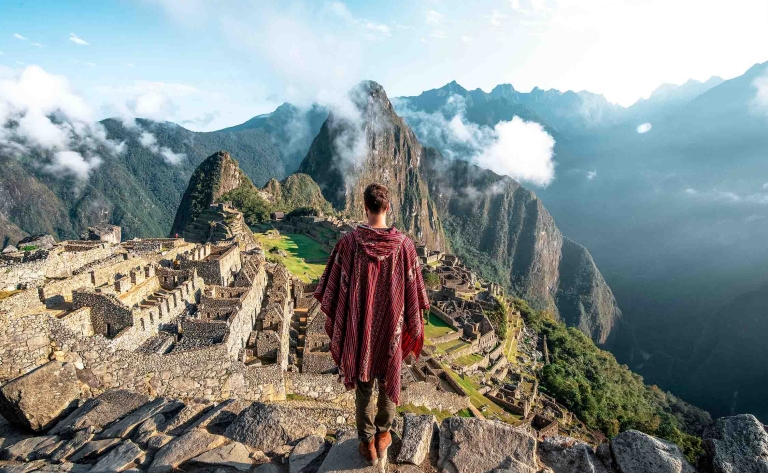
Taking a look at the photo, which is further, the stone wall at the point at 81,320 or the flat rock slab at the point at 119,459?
the stone wall at the point at 81,320

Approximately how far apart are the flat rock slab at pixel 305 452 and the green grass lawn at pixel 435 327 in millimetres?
26342

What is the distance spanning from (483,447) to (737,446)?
2597mm

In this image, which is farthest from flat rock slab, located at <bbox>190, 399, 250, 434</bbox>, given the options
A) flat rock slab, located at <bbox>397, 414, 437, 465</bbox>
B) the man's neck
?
the man's neck

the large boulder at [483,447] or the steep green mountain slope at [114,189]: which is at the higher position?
the steep green mountain slope at [114,189]

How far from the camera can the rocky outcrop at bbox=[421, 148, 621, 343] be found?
141000 mm

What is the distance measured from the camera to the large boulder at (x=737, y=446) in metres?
3.92

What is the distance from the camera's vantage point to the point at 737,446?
13.4 ft

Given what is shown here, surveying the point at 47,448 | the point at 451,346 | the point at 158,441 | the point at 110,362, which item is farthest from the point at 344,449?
the point at 451,346

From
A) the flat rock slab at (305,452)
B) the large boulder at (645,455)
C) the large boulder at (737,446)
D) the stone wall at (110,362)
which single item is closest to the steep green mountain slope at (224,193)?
the stone wall at (110,362)

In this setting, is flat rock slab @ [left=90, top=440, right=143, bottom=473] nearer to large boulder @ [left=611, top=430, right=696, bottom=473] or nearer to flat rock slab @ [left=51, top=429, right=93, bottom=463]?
flat rock slab @ [left=51, top=429, right=93, bottom=463]

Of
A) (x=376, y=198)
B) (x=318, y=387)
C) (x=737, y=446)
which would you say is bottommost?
(x=318, y=387)

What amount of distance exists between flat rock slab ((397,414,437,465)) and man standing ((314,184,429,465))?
36 centimetres

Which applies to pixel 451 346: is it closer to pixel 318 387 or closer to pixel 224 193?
pixel 318 387

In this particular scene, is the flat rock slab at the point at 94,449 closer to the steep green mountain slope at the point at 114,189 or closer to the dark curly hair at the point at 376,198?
the dark curly hair at the point at 376,198
